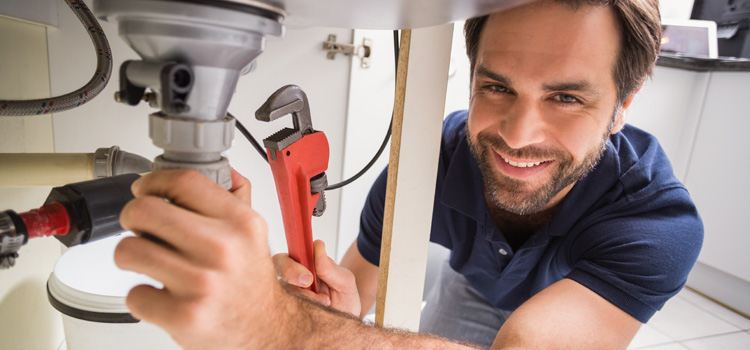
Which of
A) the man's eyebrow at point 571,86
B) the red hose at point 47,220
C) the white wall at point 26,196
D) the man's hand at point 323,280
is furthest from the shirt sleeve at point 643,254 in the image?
the white wall at point 26,196

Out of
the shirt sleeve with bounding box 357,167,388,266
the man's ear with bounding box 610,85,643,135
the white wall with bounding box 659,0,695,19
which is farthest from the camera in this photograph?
the white wall with bounding box 659,0,695,19

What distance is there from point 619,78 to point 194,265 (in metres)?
0.64

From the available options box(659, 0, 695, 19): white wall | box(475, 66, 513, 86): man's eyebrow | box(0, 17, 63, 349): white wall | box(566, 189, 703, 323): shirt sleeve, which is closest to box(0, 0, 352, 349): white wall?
box(0, 17, 63, 349): white wall

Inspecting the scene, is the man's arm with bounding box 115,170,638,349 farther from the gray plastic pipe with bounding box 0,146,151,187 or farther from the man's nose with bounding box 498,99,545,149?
the man's nose with bounding box 498,99,545,149

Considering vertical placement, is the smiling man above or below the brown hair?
below

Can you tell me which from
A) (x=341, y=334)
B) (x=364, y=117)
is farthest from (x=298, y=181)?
(x=364, y=117)

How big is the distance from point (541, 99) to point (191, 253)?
0.52 metres

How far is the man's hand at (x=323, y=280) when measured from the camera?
0.43 meters

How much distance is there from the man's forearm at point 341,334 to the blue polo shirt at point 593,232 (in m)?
0.31

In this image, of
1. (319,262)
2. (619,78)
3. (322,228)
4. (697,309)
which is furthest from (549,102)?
(697,309)

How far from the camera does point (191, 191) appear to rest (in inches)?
8.8

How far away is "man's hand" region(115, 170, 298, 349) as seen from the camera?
22 cm

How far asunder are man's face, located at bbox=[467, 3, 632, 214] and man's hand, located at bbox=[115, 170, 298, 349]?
1.51ft

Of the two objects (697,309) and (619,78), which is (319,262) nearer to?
(619,78)
